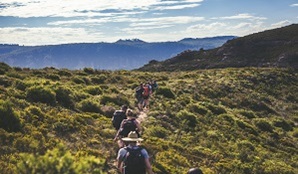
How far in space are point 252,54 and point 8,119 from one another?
105 m

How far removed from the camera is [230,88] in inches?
1863

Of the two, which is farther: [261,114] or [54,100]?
[261,114]

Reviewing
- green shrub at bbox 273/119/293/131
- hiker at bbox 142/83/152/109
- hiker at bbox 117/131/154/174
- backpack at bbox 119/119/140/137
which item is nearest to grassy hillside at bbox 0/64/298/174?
green shrub at bbox 273/119/293/131

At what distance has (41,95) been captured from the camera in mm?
21031

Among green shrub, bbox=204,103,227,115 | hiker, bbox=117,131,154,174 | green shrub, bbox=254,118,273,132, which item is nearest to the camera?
hiker, bbox=117,131,154,174

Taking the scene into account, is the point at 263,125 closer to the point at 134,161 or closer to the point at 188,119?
the point at 188,119

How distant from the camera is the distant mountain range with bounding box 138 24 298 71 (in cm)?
9725

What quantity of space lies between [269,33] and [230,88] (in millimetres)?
92265

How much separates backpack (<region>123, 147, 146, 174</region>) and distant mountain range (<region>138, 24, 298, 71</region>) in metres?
85.5

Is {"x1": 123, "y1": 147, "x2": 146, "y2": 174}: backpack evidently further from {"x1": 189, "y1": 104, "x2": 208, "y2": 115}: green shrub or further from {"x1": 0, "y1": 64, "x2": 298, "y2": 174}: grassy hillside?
{"x1": 189, "y1": 104, "x2": 208, "y2": 115}: green shrub

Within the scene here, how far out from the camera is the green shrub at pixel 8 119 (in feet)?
46.0

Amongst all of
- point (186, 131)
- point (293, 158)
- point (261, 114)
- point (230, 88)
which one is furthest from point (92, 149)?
point (230, 88)

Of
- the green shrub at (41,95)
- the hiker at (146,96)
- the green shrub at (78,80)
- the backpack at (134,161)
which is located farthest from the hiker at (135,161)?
the green shrub at (78,80)

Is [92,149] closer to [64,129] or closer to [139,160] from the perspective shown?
[64,129]
